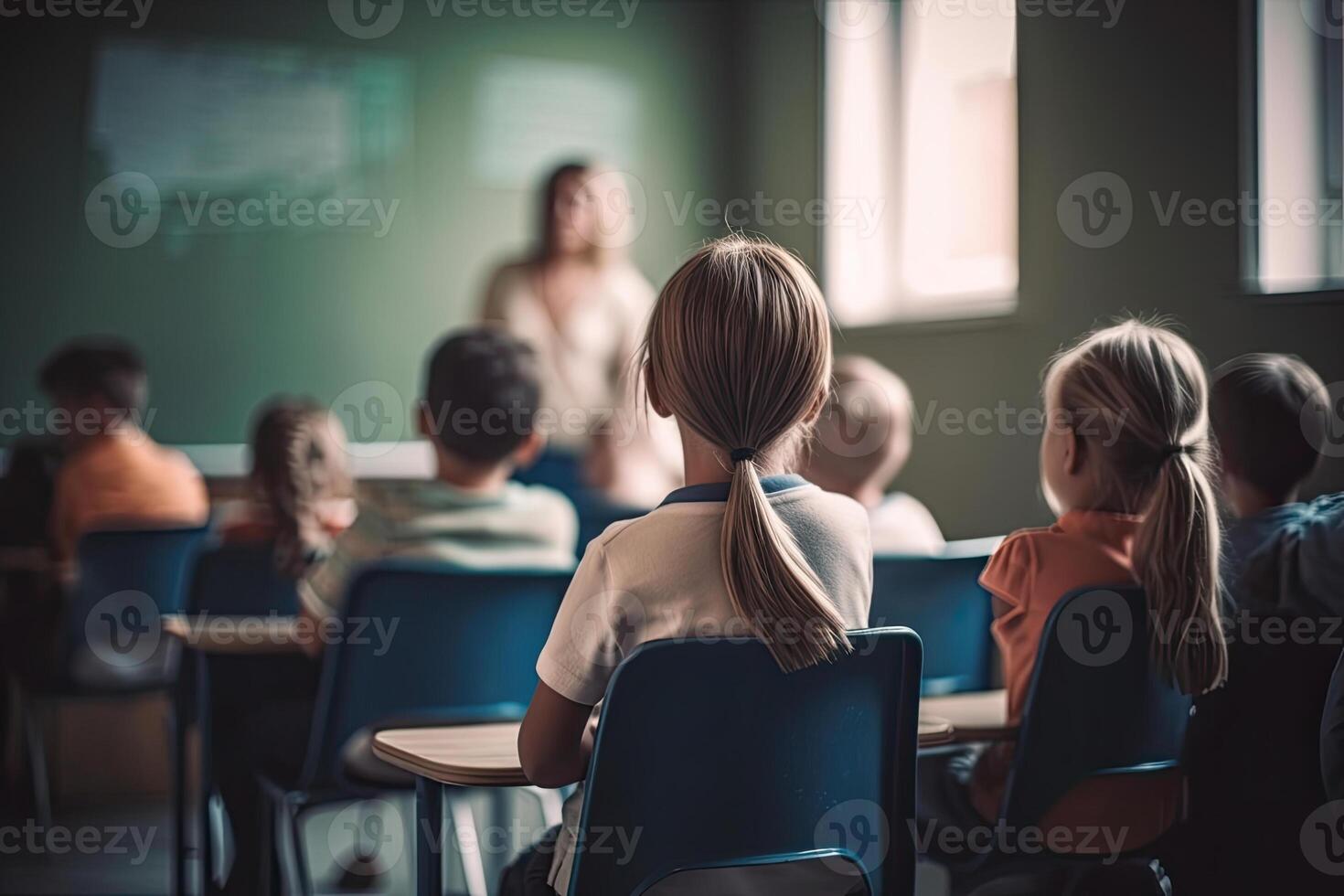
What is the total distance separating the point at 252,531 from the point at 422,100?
3.09 metres

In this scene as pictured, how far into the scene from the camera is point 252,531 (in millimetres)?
2822

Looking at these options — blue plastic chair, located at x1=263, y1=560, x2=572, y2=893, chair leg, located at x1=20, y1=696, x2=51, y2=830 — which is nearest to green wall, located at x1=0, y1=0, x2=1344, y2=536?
chair leg, located at x1=20, y1=696, x2=51, y2=830

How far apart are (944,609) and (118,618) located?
2061mm

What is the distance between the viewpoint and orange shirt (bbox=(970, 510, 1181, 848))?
1707 mm

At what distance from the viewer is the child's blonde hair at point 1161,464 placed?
1.61 m

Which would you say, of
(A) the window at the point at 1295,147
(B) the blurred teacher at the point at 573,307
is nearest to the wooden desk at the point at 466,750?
(A) the window at the point at 1295,147

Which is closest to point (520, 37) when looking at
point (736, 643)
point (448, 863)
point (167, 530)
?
point (167, 530)

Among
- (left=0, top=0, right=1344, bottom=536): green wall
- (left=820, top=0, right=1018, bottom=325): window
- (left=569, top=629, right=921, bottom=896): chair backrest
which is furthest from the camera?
(left=820, top=0, right=1018, bottom=325): window

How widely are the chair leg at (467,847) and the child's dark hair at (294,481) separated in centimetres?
59

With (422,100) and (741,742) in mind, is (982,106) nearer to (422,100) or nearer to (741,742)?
(422,100)

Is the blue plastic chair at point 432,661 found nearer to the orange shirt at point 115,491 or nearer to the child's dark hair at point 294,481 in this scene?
the child's dark hair at point 294,481

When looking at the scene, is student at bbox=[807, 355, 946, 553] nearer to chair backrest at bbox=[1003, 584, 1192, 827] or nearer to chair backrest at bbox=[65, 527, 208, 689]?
chair backrest at bbox=[1003, 584, 1192, 827]

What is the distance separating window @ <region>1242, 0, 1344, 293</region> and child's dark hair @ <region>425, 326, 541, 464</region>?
186 centimetres

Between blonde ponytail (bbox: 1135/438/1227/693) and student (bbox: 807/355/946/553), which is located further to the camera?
student (bbox: 807/355/946/553)
